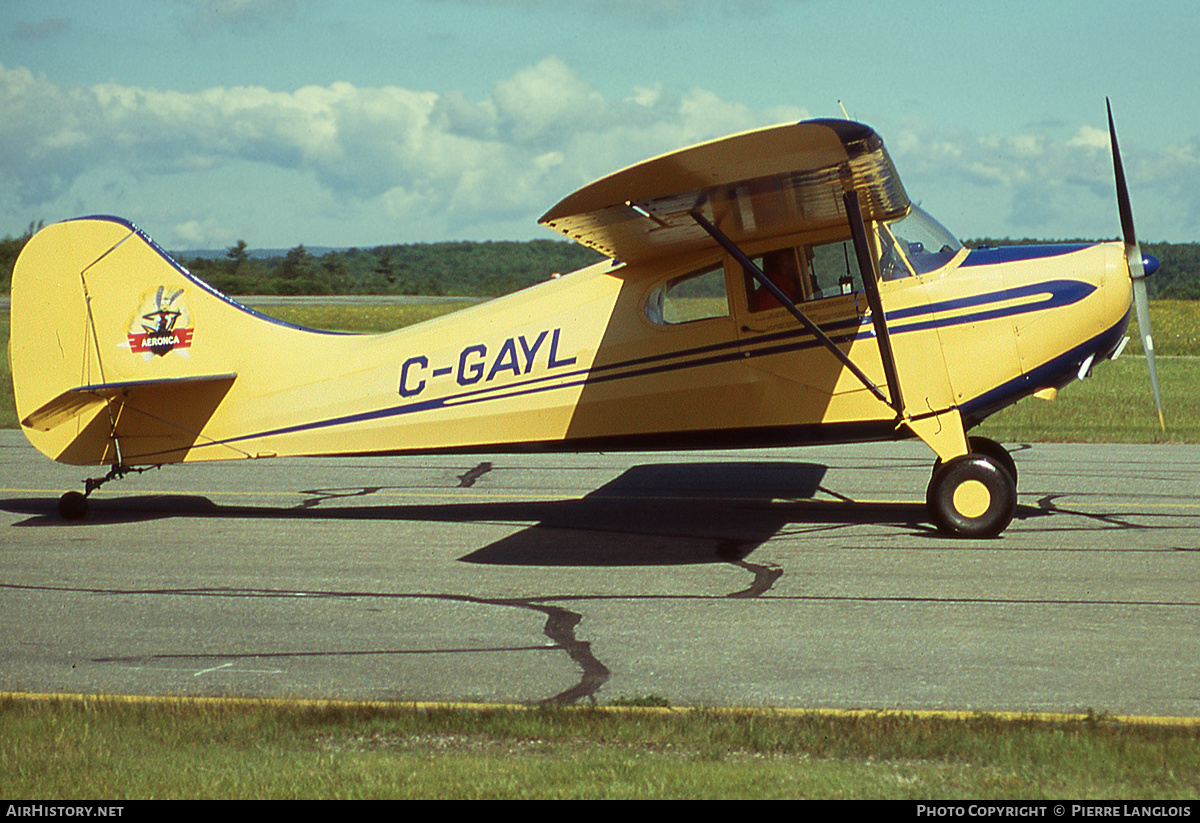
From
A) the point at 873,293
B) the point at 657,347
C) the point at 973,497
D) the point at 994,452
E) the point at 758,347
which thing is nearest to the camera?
the point at 873,293

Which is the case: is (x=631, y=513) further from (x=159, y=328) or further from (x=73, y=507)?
(x=73, y=507)

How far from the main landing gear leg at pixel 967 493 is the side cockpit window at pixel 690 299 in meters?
2.06

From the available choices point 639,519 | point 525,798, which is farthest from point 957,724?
point 639,519

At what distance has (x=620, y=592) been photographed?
7488 millimetres

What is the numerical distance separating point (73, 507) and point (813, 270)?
24.2 ft

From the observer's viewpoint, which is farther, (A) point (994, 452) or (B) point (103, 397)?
(B) point (103, 397)

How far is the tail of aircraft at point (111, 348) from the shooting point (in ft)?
34.4

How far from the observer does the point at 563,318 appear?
32.2 feet

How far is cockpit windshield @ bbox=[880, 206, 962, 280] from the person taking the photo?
923cm

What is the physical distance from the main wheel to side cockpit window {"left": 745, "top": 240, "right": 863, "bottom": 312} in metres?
1.71

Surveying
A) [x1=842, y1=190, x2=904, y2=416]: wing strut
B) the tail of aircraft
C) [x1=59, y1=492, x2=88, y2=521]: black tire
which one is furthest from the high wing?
[x1=59, y1=492, x2=88, y2=521]: black tire

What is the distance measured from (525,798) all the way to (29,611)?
15.8 ft

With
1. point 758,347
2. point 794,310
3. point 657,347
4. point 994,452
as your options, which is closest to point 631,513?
point 657,347

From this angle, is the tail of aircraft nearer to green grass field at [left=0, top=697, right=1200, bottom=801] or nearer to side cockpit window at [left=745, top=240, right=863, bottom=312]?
side cockpit window at [left=745, top=240, right=863, bottom=312]
